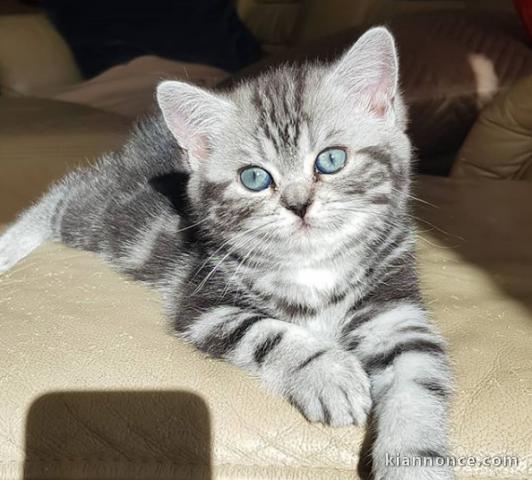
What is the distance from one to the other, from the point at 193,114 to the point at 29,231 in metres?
0.55

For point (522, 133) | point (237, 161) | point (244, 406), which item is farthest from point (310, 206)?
point (522, 133)

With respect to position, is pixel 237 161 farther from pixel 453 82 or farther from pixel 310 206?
pixel 453 82

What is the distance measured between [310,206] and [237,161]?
0.15 m

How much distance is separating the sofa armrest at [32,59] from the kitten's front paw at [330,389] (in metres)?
2.16

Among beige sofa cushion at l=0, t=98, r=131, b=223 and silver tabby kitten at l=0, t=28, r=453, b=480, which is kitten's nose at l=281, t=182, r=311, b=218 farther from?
beige sofa cushion at l=0, t=98, r=131, b=223

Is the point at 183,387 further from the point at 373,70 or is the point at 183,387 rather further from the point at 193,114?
the point at 373,70

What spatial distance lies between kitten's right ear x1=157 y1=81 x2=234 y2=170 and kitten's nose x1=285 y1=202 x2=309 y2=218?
21cm

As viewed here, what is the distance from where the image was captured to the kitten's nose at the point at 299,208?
90cm

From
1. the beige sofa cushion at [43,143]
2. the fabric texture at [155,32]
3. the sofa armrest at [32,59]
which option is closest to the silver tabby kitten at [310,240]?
Answer: the beige sofa cushion at [43,143]

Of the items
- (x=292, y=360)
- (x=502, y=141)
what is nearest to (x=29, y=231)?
(x=292, y=360)

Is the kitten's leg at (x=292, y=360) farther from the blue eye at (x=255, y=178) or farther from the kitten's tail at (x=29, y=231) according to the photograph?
the kitten's tail at (x=29, y=231)

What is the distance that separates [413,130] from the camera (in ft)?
5.30

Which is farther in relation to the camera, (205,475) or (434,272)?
(434,272)

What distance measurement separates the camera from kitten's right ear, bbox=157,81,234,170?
1.00 meters
